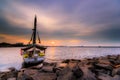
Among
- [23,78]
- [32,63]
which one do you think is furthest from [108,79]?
[32,63]

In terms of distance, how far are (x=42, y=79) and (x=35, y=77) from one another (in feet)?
2.02

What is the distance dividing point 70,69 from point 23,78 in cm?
359

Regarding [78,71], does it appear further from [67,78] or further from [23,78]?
[23,78]

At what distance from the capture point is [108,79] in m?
10.3

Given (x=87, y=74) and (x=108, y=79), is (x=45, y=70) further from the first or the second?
(x=108, y=79)

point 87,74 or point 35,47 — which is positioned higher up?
point 35,47

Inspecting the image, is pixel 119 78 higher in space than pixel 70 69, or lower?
lower

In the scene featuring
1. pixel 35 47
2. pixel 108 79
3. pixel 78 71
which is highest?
pixel 35 47

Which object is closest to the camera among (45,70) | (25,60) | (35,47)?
(45,70)

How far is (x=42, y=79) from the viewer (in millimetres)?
10664

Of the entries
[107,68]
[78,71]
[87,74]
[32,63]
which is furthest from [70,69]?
[32,63]

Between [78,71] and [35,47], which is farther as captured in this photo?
[35,47]

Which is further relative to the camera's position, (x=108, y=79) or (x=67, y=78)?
(x=108, y=79)

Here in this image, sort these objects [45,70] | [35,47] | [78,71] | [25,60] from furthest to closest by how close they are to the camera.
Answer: [35,47] < [25,60] < [45,70] < [78,71]
